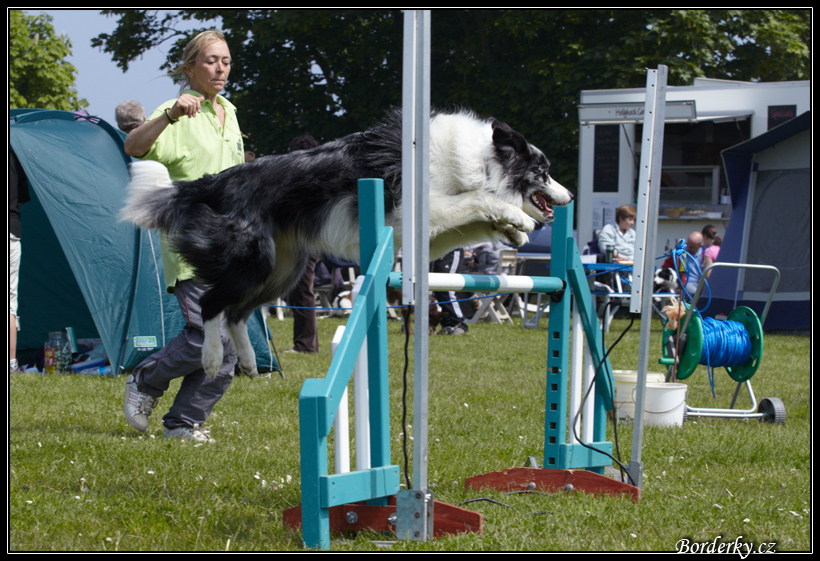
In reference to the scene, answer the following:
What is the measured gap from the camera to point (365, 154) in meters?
2.88

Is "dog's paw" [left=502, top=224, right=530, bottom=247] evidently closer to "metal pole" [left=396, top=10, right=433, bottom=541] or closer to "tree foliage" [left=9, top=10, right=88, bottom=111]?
"metal pole" [left=396, top=10, right=433, bottom=541]

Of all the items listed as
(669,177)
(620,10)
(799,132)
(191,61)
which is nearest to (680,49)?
(620,10)

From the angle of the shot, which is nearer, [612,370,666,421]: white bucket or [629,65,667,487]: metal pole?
[629,65,667,487]: metal pole

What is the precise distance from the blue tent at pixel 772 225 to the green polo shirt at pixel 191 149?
8534 mm

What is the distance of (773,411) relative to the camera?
487 cm

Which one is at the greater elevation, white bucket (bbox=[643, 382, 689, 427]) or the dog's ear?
the dog's ear

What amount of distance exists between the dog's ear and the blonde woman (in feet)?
3.91

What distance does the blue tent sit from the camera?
33.6ft

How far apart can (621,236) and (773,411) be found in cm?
595

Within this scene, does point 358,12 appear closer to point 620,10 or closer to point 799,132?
point 620,10

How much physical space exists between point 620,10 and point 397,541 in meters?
17.0

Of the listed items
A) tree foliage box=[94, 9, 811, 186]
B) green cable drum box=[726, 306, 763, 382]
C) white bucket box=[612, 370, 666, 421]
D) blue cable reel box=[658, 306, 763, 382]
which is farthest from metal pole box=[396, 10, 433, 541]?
tree foliage box=[94, 9, 811, 186]

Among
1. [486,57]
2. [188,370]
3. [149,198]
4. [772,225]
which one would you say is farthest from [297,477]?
[486,57]

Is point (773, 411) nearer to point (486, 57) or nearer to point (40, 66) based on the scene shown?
point (486, 57)
